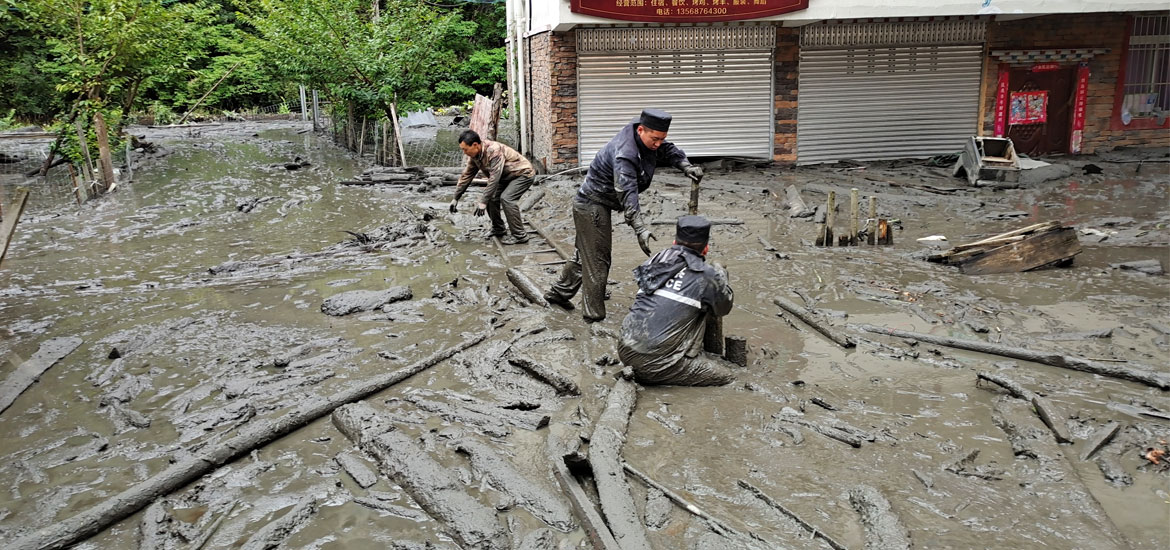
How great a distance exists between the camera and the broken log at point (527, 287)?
7.52 metres

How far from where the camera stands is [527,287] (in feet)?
25.5

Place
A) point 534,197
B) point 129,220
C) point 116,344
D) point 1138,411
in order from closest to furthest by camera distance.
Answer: point 1138,411, point 116,344, point 129,220, point 534,197

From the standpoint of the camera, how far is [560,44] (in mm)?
14844

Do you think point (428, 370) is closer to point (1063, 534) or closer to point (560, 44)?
point (1063, 534)

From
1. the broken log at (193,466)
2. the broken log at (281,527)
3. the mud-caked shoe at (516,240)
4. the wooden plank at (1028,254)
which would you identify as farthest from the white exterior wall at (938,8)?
the broken log at (281,527)

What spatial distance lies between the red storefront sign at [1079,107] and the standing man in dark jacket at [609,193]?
44.4 feet

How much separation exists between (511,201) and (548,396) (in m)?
5.12

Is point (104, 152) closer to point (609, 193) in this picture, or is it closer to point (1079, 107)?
point (609, 193)

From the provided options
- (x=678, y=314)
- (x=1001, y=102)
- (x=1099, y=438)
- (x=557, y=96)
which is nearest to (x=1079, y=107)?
(x=1001, y=102)

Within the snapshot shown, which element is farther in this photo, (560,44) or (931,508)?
(560,44)

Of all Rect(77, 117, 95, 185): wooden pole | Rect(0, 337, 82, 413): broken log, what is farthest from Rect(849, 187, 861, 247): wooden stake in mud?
Rect(77, 117, 95, 185): wooden pole

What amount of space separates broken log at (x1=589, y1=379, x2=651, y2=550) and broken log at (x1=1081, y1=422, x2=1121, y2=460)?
2.64m

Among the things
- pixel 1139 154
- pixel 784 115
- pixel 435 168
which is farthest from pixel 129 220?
pixel 1139 154

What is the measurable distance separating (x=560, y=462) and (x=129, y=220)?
35.3ft
